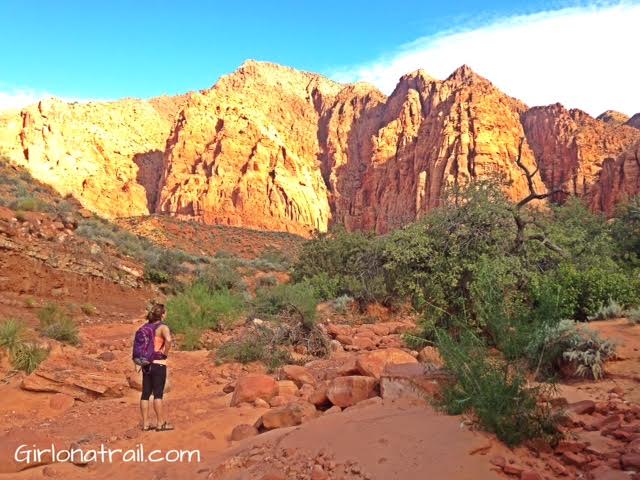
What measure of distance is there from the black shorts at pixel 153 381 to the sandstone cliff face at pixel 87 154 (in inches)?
2472

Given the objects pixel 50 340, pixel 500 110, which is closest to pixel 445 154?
pixel 500 110

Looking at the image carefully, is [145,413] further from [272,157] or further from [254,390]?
[272,157]

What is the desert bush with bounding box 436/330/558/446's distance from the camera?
340cm

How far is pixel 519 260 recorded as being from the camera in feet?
26.5

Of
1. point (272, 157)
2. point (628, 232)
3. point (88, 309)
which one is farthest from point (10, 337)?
point (272, 157)

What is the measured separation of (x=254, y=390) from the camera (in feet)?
21.5

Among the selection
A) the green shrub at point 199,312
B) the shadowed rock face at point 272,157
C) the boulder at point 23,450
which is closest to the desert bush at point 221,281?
the green shrub at point 199,312

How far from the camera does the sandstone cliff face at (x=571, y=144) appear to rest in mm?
69250

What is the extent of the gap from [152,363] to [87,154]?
2961 inches

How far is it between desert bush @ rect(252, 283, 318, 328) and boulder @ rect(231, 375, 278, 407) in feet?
13.0

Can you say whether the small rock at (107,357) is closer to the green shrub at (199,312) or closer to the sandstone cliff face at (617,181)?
the green shrub at (199,312)

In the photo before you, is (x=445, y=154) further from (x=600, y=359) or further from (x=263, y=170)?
(x=600, y=359)

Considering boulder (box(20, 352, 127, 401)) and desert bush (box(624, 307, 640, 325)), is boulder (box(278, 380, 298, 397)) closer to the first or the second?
boulder (box(20, 352, 127, 401))

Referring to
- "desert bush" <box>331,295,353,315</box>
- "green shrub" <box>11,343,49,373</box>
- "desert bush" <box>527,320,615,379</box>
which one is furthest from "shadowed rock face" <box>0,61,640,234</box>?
"green shrub" <box>11,343,49,373</box>
